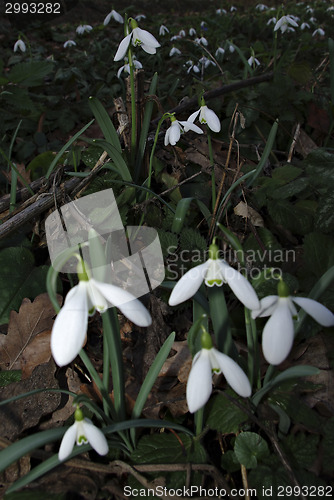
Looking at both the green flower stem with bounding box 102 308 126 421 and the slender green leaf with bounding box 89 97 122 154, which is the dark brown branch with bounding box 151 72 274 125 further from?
the green flower stem with bounding box 102 308 126 421

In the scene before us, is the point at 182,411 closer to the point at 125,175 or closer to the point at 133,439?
the point at 133,439

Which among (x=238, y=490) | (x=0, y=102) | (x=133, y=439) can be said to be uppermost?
(x=0, y=102)

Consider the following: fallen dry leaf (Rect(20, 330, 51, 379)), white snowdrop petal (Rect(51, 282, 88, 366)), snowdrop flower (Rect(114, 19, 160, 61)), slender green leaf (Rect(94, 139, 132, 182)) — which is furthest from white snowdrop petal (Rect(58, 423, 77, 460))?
snowdrop flower (Rect(114, 19, 160, 61))

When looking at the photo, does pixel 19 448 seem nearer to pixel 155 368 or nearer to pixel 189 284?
pixel 155 368

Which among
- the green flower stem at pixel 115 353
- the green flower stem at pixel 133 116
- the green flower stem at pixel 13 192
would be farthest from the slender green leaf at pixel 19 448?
the green flower stem at pixel 133 116

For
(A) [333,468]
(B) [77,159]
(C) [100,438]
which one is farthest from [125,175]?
(A) [333,468]

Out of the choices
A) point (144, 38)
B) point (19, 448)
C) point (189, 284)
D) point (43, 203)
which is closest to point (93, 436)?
point (19, 448)
